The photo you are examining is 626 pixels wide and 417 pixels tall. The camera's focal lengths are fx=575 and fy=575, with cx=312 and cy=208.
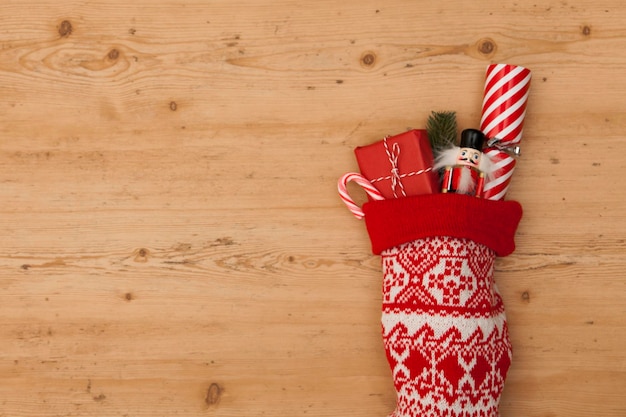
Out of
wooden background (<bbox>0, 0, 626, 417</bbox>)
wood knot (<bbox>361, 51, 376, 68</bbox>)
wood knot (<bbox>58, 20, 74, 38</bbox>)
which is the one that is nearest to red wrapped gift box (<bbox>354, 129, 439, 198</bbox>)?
wooden background (<bbox>0, 0, 626, 417</bbox>)

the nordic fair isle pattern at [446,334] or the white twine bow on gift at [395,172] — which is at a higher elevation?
the white twine bow on gift at [395,172]

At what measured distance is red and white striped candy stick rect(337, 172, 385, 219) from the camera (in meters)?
1.25

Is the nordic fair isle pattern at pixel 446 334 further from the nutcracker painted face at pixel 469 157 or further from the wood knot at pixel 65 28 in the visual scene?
the wood knot at pixel 65 28

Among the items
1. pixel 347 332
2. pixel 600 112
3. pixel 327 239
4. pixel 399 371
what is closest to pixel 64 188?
pixel 327 239

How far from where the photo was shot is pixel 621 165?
1308mm

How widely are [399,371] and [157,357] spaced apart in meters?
0.56

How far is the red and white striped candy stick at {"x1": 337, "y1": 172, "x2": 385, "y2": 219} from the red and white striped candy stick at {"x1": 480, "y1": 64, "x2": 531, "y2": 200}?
236 millimetres

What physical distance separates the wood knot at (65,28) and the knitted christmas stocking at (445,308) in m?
0.89

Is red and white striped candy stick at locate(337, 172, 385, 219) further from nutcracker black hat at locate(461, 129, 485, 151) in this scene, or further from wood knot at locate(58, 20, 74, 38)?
wood knot at locate(58, 20, 74, 38)

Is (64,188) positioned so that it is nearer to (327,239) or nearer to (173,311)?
(173,311)

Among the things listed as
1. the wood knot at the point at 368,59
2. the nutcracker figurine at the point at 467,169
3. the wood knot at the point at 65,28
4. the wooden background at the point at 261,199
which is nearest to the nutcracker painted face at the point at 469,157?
the nutcracker figurine at the point at 467,169

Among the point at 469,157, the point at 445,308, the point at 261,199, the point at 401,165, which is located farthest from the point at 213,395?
the point at 469,157

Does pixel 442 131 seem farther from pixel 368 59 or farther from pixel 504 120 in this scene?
pixel 368 59

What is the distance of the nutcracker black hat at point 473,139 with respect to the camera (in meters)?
1.22
